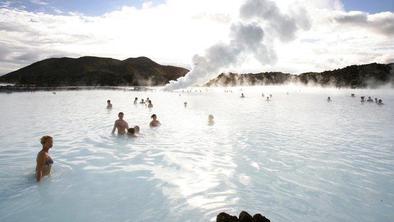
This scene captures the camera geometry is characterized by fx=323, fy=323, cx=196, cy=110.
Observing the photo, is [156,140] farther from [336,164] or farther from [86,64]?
[86,64]

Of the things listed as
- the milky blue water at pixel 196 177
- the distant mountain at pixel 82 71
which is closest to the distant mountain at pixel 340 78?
the distant mountain at pixel 82 71

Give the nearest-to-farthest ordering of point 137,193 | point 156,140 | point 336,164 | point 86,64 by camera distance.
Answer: point 137,193 < point 336,164 < point 156,140 < point 86,64

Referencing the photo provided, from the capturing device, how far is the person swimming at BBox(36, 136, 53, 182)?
23.7 ft

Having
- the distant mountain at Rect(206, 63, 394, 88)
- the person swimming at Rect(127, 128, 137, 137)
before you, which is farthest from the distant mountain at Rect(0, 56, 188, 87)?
the person swimming at Rect(127, 128, 137, 137)

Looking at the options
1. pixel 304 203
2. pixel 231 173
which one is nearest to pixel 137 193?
pixel 231 173

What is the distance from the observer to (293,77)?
165 m

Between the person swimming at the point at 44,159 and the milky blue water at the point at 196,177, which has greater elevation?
the person swimming at the point at 44,159

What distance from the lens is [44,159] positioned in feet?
24.5

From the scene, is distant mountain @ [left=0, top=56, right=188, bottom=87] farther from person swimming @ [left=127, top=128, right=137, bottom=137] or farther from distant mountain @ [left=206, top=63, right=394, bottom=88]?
person swimming @ [left=127, top=128, right=137, bottom=137]

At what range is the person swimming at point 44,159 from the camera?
7.21m

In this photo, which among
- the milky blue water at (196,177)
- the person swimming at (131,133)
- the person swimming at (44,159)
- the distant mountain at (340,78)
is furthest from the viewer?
the distant mountain at (340,78)

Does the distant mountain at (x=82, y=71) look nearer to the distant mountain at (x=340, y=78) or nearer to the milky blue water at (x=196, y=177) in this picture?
the distant mountain at (x=340, y=78)

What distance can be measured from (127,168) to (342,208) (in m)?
5.51

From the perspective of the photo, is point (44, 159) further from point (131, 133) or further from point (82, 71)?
point (82, 71)
